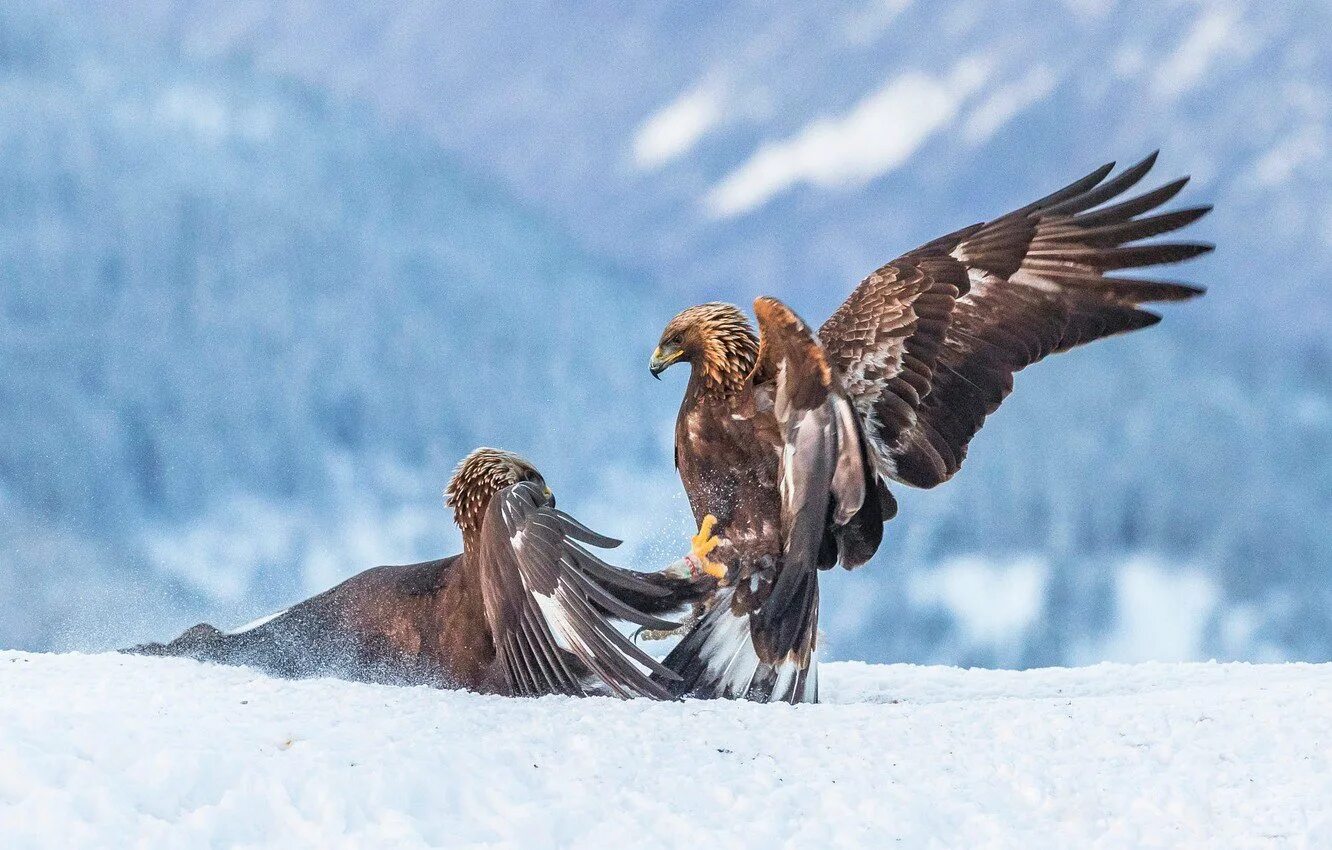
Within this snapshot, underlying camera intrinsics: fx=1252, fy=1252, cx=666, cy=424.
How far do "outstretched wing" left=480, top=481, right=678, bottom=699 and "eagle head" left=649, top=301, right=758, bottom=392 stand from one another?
1.31 metres

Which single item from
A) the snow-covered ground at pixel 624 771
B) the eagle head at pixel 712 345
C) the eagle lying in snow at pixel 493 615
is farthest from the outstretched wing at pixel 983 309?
the snow-covered ground at pixel 624 771

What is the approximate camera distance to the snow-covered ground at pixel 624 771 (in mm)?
3736

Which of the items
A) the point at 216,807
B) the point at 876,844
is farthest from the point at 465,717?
the point at 876,844

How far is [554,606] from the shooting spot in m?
5.21

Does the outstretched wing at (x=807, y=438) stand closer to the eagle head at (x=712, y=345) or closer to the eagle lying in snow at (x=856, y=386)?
the eagle lying in snow at (x=856, y=386)

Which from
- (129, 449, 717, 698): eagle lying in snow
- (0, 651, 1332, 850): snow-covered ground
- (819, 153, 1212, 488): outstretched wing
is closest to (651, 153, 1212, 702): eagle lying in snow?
(819, 153, 1212, 488): outstretched wing

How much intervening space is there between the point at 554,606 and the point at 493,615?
383 millimetres

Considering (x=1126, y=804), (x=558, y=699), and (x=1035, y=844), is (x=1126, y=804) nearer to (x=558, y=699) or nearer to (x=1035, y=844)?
(x=1035, y=844)

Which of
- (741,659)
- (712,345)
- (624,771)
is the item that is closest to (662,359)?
(712,345)

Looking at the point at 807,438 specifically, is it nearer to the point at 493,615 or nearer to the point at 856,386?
the point at 856,386

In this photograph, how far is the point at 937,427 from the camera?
6363 mm

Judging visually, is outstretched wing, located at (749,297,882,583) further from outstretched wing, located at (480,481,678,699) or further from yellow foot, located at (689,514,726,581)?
outstretched wing, located at (480,481,678,699)

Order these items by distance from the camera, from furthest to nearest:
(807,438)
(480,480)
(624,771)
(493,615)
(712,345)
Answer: (712,345) < (480,480) < (807,438) < (493,615) < (624,771)

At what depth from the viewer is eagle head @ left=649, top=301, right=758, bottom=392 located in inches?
248
